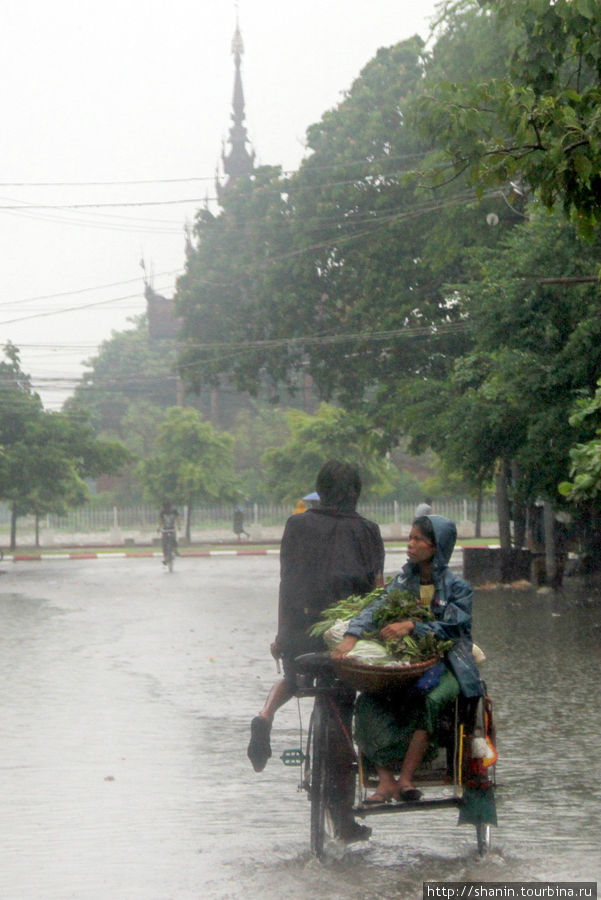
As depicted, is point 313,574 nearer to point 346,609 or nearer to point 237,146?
point 346,609

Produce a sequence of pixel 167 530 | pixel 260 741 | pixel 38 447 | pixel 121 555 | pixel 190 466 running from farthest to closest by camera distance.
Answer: pixel 190 466, pixel 38 447, pixel 121 555, pixel 167 530, pixel 260 741

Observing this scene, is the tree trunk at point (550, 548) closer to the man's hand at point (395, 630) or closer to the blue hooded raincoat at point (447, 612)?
the blue hooded raincoat at point (447, 612)

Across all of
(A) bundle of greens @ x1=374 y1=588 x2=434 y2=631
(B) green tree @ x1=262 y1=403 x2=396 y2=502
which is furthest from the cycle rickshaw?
(B) green tree @ x1=262 y1=403 x2=396 y2=502

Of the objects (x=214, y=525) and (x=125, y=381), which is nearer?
(x=214, y=525)

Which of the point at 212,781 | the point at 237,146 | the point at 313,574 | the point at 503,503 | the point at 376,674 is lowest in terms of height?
the point at 212,781

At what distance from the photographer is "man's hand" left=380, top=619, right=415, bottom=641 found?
596 centimetres

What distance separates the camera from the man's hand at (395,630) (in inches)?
235

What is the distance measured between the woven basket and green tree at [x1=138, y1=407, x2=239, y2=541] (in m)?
59.1

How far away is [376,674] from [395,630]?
0.22 m

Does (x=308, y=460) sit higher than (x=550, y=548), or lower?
higher

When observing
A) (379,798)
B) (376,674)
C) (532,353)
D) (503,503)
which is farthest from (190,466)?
(376,674)

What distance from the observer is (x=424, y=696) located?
19.7ft

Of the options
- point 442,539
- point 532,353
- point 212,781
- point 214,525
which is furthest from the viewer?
point 214,525

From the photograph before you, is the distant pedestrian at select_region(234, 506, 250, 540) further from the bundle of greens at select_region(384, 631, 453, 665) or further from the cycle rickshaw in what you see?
the bundle of greens at select_region(384, 631, 453, 665)
